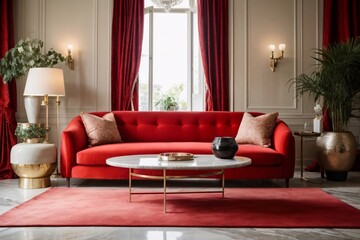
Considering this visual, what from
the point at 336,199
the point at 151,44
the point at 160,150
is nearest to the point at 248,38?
the point at 151,44

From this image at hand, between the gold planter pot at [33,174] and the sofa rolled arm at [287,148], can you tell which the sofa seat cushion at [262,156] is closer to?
the sofa rolled arm at [287,148]

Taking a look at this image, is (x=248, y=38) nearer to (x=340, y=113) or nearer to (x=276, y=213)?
(x=340, y=113)

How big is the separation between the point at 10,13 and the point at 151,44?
1834mm

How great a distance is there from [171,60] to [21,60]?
1957mm

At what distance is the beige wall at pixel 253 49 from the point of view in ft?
17.8

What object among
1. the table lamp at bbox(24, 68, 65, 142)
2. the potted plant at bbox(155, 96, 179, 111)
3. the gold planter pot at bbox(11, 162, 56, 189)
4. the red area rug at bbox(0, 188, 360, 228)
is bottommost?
the red area rug at bbox(0, 188, 360, 228)

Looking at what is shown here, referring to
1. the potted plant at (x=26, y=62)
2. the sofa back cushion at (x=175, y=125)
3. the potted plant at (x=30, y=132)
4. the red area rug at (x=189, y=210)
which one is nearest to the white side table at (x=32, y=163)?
the potted plant at (x=30, y=132)

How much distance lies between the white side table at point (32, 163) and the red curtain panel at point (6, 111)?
0.90 meters

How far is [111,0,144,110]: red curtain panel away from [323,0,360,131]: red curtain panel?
7.97ft

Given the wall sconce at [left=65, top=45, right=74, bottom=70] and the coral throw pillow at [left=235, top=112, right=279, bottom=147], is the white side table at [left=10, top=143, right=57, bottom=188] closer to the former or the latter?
the wall sconce at [left=65, top=45, right=74, bottom=70]

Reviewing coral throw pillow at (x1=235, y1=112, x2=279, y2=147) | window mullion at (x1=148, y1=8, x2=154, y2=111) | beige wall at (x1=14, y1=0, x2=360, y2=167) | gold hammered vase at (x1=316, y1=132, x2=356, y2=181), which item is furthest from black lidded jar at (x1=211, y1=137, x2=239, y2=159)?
window mullion at (x1=148, y1=8, x2=154, y2=111)

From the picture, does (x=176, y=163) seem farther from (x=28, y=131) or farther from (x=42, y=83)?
(x=42, y=83)

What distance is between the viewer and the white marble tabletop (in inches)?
115

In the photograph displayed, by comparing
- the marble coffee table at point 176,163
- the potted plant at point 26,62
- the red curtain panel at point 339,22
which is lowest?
the marble coffee table at point 176,163
